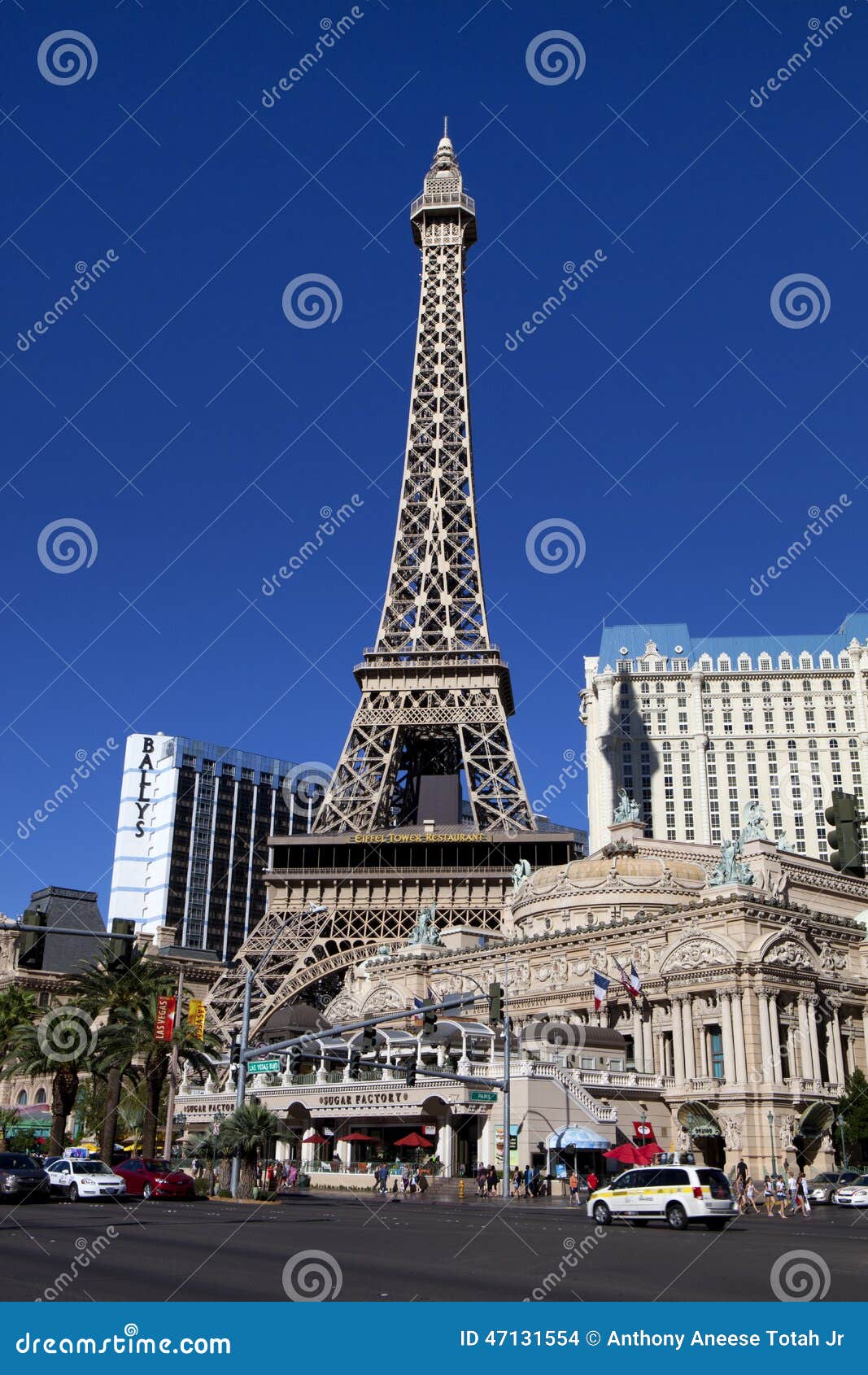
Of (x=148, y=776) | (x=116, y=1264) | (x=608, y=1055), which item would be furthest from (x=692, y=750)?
(x=116, y=1264)

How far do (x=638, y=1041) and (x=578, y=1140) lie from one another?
1523 centimetres

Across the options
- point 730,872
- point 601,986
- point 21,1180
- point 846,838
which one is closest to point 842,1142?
point 601,986

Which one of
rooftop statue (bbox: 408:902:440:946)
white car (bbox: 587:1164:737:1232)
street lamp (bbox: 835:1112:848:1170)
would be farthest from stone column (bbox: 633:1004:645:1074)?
white car (bbox: 587:1164:737:1232)

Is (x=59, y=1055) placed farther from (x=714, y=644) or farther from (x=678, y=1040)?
(x=714, y=644)

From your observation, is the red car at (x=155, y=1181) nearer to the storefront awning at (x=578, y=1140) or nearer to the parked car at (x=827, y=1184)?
the storefront awning at (x=578, y=1140)

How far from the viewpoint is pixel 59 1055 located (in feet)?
191

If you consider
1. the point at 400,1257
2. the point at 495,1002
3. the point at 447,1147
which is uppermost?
the point at 495,1002

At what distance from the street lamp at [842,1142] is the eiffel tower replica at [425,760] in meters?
32.0

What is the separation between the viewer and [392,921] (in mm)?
92250

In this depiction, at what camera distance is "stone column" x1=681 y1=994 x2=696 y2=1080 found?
199 feet

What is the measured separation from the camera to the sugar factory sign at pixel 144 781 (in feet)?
570

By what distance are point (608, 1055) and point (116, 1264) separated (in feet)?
160

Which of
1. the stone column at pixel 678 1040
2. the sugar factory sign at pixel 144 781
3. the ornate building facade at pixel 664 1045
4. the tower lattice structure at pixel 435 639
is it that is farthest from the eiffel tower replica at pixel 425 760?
the sugar factory sign at pixel 144 781

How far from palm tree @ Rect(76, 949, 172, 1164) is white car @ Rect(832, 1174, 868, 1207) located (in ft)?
98.8
